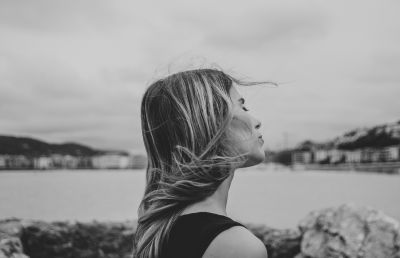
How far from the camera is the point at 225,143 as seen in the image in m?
1.48

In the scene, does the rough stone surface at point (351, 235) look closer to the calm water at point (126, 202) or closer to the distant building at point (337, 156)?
the calm water at point (126, 202)

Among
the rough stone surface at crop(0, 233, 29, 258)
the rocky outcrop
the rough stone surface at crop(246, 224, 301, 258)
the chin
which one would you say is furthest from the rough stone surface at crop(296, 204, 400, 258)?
the chin

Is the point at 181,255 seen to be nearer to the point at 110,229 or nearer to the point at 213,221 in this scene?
the point at 213,221

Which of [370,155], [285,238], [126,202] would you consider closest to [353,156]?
[370,155]

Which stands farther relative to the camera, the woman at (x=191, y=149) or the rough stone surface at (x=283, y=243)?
the rough stone surface at (x=283, y=243)

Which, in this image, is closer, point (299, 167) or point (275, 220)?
point (275, 220)

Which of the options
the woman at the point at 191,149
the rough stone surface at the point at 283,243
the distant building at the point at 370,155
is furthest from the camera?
the distant building at the point at 370,155

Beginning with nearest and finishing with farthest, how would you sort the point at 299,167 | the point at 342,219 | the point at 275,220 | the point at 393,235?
the point at 393,235
the point at 342,219
the point at 275,220
the point at 299,167

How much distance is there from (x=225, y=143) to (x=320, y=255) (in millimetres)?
6967

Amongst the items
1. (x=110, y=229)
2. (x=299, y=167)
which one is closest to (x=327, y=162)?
(x=299, y=167)

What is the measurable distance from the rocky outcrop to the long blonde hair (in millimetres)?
5573

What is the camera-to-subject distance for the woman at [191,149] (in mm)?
1373

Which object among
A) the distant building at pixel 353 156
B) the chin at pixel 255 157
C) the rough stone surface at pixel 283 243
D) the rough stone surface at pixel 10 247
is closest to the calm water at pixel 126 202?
the rough stone surface at pixel 283 243

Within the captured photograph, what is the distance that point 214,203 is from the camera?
1437 millimetres
